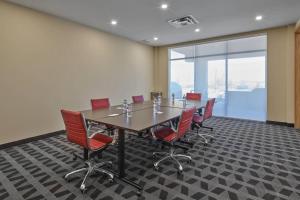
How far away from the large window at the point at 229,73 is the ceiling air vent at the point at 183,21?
86.3 inches

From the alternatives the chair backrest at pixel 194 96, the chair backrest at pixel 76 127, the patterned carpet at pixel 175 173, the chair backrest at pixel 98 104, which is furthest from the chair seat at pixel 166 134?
the chair backrest at pixel 194 96

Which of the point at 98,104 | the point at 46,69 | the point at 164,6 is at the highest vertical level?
the point at 164,6

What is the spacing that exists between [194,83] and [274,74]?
2622mm

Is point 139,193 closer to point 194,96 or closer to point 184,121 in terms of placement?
point 184,121

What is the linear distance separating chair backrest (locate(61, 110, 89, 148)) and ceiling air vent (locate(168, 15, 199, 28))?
3550 millimetres

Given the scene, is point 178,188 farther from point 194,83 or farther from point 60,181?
point 194,83

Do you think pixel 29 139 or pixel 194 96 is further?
pixel 194 96

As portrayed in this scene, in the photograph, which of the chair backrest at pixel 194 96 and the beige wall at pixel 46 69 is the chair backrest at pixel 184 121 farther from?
the beige wall at pixel 46 69

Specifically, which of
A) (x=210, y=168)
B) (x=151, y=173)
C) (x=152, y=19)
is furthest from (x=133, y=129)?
(x=152, y=19)

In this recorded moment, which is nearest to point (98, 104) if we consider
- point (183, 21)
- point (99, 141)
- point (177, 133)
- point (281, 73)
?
point (99, 141)

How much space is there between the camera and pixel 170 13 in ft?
13.7

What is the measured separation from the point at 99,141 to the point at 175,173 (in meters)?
1.18

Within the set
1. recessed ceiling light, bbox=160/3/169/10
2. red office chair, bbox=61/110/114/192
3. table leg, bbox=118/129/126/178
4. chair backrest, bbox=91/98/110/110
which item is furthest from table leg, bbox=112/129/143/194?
recessed ceiling light, bbox=160/3/169/10

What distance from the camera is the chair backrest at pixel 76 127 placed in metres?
2.10
